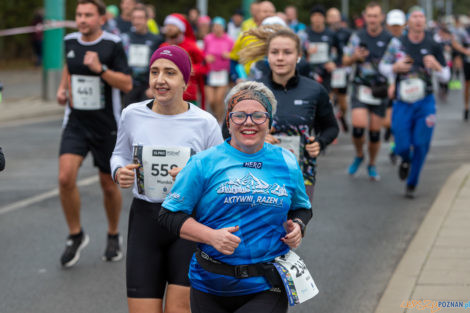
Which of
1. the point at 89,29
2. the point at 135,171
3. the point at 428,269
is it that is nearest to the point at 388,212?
the point at 428,269

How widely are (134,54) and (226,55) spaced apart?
4.54 metres

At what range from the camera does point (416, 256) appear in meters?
6.85

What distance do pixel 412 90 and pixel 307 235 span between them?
8.05 feet

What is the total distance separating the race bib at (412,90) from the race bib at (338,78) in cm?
635

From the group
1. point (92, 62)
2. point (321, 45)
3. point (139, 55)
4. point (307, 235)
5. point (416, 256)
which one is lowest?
point (307, 235)

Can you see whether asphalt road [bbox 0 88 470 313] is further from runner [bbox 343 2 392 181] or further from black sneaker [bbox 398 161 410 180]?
runner [bbox 343 2 392 181]

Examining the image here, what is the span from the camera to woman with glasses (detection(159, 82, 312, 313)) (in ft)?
12.8

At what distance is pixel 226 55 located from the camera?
675 inches

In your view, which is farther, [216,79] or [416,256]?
[216,79]

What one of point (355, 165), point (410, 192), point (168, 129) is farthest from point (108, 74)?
point (355, 165)

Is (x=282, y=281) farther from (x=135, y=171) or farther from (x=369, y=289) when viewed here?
(x=369, y=289)

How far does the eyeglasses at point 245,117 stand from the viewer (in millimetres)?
3910

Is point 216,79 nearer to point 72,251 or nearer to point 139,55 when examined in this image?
point 139,55

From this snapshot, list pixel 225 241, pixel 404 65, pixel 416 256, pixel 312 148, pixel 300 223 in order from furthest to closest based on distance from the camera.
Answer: pixel 404 65, pixel 416 256, pixel 312 148, pixel 300 223, pixel 225 241
